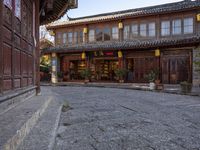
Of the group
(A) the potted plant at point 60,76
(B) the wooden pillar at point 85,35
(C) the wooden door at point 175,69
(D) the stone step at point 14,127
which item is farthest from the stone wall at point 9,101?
(A) the potted plant at point 60,76

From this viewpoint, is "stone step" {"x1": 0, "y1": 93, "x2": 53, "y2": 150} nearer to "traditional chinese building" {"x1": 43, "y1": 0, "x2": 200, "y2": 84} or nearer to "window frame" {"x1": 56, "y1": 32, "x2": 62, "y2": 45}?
"traditional chinese building" {"x1": 43, "y1": 0, "x2": 200, "y2": 84}

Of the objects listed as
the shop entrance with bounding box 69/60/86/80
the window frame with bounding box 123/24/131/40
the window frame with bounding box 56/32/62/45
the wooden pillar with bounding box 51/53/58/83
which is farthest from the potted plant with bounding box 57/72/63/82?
the window frame with bounding box 123/24/131/40

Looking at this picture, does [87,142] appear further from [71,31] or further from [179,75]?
[71,31]

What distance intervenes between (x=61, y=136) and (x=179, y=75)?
16.0 meters

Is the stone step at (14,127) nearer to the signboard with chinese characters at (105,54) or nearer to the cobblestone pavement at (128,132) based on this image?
the cobblestone pavement at (128,132)

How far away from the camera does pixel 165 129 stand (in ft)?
17.0

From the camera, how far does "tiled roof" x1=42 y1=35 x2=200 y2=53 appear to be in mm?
17750

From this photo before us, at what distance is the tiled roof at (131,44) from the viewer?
1775 cm

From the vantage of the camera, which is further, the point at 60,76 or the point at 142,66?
the point at 60,76

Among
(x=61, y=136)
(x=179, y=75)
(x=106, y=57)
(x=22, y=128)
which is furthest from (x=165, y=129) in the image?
(x=106, y=57)

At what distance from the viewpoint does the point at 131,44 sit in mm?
19922

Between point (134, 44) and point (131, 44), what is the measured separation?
29 centimetres

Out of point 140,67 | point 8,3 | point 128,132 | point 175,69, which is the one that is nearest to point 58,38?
point 140,67

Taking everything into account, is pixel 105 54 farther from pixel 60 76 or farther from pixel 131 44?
pixel 60 76
